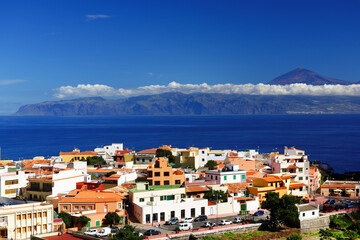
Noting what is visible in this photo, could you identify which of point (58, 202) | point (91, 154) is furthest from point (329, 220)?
point (91, 154)

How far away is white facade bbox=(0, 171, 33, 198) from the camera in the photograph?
48125mm

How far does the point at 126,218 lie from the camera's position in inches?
1591

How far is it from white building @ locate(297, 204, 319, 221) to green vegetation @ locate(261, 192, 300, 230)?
34.1 inches

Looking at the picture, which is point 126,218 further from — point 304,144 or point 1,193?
point 304,144

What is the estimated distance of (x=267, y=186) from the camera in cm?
5081

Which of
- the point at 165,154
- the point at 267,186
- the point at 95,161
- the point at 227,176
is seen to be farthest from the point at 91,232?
the point at 95,161

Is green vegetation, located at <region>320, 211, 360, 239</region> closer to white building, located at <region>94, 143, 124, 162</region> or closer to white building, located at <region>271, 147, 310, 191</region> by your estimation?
white building, located at <region>271, 147, 310, 191</region>

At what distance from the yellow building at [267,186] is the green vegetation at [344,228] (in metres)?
7.59

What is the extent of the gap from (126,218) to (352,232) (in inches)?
785

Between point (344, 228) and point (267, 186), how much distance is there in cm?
1032

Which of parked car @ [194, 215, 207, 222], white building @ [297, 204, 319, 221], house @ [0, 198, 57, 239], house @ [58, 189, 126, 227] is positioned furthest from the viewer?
white building @ [297, 204, 319, 221]

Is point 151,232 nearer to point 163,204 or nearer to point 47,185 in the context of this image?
point 163,204

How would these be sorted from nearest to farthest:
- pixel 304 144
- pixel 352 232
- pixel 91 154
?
pixel 352 232
pixel 91 154
pixel 304 144

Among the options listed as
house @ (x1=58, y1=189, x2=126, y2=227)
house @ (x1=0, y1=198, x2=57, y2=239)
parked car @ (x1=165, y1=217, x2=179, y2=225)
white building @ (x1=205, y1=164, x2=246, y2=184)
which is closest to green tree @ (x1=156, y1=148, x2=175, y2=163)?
white building @ (x1=205, y1=164, x2=246, y2=184)
